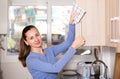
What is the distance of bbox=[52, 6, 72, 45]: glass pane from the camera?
133 inches

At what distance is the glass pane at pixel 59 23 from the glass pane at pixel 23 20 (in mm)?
131

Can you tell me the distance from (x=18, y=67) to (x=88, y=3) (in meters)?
1.53

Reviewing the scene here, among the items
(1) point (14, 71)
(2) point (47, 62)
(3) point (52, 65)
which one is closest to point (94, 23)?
(2) point (47, 62)

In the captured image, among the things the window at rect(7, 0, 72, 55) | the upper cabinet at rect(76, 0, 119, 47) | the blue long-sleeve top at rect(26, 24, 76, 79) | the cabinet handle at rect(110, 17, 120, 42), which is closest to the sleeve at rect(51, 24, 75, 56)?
the blue long-sleeve top at rect(26, 24, 76, 79)

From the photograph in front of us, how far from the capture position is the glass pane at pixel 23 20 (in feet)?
11.0

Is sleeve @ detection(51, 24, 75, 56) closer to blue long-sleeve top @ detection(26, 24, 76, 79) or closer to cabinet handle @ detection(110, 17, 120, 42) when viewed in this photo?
blue long-sleeve top @ detection(26, 24, 76, 79)

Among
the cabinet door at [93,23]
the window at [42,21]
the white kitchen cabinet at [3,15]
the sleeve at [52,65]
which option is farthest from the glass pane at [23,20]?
the sleeve at [52,65]

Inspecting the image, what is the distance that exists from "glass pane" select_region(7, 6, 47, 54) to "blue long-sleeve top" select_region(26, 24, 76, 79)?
4.26 ft

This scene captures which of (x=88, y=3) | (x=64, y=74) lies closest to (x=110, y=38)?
(x=88, y=3)

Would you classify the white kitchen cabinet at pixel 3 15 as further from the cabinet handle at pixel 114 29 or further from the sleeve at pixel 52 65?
the cabinet handle at pixel 114 29

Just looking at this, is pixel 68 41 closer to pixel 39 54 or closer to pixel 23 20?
pixel 39 54

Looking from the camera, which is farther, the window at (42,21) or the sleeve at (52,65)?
the window at (42,21)

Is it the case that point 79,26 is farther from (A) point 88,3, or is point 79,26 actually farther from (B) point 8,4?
(B) point 8,4

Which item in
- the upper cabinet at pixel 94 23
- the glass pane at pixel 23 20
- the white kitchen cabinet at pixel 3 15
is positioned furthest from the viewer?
the glass pane at pixel 23 20
